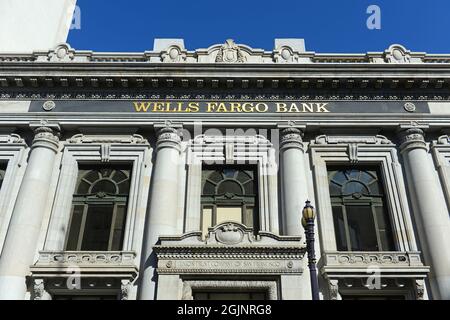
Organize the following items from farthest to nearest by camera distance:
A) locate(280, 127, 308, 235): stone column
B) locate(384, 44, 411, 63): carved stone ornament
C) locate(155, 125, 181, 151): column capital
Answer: locate(384, 44, 411, 63): carved stone ornament
locate(155, 125, 181, 151): column capital
locate(280, 127, 308, 235): stone column

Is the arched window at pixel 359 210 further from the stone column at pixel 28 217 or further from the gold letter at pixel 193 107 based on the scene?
the stone column at pixel 28 217

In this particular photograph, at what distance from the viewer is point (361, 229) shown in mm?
16297

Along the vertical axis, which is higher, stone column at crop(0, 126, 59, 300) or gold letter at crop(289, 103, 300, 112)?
gold letter at crop(289, 103, 300, 112)

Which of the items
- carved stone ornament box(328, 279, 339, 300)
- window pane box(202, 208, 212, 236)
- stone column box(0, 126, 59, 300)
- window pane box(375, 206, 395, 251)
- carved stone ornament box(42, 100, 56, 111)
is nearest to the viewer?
carved stone ornament box(328, 279, 339, 300)

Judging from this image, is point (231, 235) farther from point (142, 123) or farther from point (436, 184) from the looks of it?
point (436, 184)

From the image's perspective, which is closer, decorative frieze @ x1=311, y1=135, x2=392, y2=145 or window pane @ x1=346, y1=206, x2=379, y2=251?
window pane @ x1=346, y1=206, x2=379, y2=251

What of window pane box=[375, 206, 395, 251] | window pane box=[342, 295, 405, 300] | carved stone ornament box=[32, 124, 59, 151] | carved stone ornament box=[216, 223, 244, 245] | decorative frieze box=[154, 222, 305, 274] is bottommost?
window pane box=[342, 295, 405, 300]

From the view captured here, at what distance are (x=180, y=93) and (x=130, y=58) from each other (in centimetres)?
323

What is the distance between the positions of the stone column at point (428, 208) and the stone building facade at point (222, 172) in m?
0.05

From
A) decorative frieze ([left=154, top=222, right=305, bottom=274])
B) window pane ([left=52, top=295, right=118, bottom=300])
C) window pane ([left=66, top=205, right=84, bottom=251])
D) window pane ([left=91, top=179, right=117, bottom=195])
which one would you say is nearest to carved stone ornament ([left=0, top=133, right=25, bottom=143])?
window pane ([left=91, top=179, right=117, bottom=195])

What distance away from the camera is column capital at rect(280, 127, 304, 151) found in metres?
17.4

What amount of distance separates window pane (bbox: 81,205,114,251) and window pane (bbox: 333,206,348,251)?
28.4 feet

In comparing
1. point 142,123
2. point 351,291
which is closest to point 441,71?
point 351,291

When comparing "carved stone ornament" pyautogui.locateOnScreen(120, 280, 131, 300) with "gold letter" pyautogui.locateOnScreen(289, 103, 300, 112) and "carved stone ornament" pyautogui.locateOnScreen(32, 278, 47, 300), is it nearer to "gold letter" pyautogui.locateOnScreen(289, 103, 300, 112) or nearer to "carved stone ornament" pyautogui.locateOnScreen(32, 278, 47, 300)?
"carved stone ornament" pyautogui.locateOnScreen(32, 278, 47, 300)
